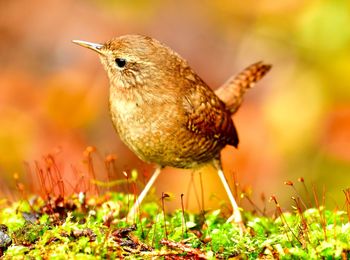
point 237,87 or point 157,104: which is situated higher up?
point 157,104

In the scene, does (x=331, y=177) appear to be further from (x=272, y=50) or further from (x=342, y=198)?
(x=272, y=50)

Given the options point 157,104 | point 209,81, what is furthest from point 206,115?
point 209,81

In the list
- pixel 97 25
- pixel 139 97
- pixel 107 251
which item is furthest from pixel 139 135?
pixel 97 25

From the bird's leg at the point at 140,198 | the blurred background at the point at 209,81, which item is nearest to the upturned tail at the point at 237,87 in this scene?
the bird's leg at the point at 140,198

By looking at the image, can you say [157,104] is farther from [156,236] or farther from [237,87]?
[237,87]

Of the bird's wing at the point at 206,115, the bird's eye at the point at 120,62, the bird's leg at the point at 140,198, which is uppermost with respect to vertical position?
the bird's eye at the point at 120,62

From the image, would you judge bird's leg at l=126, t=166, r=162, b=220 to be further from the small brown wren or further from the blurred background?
the blurred background

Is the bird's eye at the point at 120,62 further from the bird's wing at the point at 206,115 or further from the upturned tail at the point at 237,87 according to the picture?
the upturned tail at the point at 237,87
